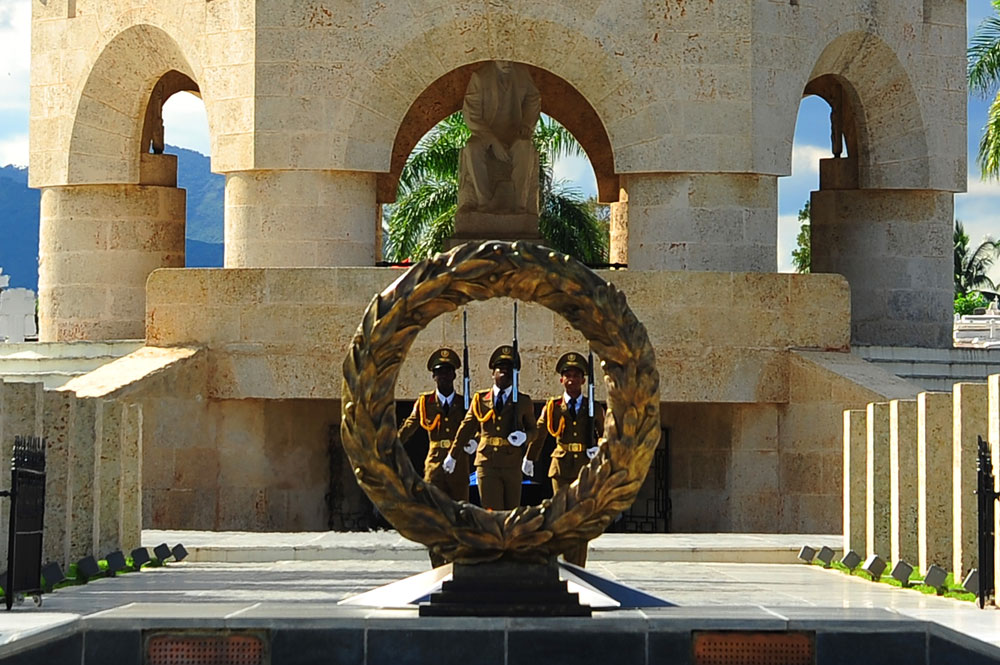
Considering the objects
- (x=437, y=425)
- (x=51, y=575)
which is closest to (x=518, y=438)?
(x=437, y=425)

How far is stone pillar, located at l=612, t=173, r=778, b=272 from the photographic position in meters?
21.0

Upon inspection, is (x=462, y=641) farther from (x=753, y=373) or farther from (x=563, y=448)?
(x=753, y=373)

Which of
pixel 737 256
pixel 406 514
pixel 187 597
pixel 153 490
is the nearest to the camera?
pixel 406 514

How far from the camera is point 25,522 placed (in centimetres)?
1123

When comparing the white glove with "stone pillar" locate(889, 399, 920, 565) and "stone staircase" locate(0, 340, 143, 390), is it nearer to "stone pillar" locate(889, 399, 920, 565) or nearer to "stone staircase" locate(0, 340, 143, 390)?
"stone pillar" locate(889, 399, 920, 565)

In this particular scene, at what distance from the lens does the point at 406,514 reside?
9.16m

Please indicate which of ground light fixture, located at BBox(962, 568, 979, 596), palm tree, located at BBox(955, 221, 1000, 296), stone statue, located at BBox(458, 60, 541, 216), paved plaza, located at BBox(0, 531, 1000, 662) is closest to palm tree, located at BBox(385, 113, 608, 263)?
stone statue, located at BBox(458, 60, 541, 216)

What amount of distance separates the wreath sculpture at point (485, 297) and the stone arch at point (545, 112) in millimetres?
15938

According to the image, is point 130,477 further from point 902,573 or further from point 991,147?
point 991,147

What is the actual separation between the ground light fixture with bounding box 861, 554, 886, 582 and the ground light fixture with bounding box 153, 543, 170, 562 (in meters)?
5.23

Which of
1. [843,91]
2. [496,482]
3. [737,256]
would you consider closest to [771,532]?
[737,256]

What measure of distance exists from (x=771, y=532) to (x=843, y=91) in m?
7.73

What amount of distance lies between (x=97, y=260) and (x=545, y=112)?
21.0ft

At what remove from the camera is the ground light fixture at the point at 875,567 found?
13.4m
